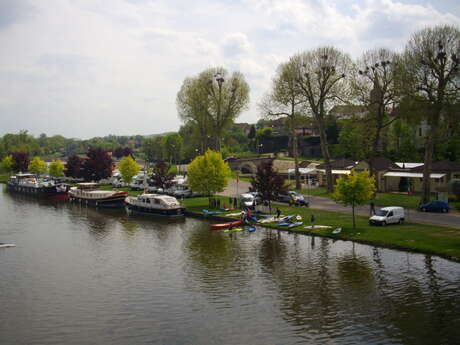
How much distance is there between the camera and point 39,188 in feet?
326

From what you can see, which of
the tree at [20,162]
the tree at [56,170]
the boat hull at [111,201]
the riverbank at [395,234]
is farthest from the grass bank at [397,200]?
the tree at [20,162]

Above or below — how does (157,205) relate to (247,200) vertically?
below

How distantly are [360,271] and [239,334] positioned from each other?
1365 centimetres

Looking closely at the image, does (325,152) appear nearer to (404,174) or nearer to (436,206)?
(404,174)

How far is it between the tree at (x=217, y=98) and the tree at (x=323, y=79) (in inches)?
945

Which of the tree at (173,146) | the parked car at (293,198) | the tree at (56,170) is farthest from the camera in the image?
the tree at (173,146)

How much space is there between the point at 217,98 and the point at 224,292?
2771 inches

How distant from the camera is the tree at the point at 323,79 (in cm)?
6931

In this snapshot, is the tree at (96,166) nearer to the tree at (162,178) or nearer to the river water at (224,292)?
the tree at (162,178)

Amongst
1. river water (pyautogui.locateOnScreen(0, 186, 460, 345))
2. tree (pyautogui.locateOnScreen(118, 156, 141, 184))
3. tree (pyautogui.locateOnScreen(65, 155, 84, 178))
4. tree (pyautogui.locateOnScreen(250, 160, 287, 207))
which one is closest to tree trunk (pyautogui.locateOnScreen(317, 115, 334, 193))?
tree (pyautogui.locateOnScreen(250, 160, 287, 207))

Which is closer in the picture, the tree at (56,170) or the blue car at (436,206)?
the blue car at (436,206)

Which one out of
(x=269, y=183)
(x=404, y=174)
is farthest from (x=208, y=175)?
(x=404, y=174)

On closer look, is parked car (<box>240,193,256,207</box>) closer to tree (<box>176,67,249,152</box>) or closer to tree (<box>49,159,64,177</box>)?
tree (<box>176,67,249,152</box>)

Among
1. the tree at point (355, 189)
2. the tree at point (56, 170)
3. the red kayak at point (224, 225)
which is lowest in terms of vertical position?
the red kayak at point (224, 225)
